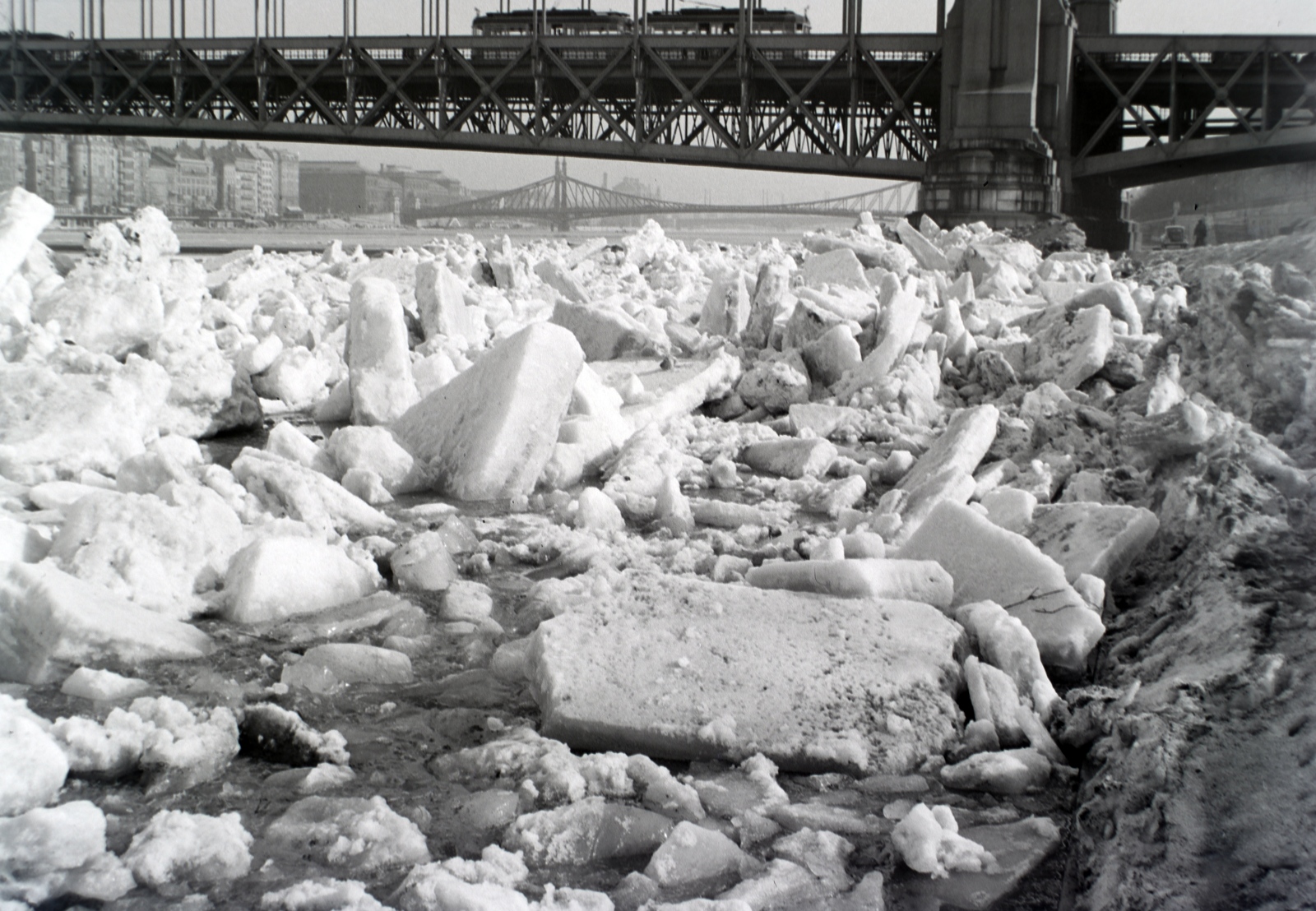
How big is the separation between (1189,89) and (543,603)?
82.5 ft

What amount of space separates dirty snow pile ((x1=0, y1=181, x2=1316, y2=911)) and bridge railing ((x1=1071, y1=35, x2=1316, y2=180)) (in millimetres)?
18606

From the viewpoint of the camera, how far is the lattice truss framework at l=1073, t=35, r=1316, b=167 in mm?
21500

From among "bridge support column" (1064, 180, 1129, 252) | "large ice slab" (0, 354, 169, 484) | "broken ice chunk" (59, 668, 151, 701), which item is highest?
"bridge support column" (1064, 180, 1129, 252)

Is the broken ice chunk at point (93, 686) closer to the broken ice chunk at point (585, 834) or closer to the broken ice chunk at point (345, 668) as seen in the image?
the broken ice chunk at point (345, 668)

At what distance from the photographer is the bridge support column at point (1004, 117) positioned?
20.8m

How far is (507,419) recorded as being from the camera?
405cm

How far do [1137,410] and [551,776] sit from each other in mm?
3365

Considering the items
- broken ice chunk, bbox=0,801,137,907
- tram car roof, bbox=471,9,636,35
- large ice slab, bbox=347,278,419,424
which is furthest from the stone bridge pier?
broken ice chunk, bbox=0,801,137,907

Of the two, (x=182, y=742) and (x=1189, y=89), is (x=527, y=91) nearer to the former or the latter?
(x=1189, y=89)

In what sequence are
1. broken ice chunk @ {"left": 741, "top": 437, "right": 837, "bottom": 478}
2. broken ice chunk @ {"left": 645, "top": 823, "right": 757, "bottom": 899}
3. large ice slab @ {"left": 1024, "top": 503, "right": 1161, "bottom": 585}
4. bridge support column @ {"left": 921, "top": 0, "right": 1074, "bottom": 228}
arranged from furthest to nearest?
1. bridge support column @ {"left": 921, "top": 0, "right": 1074, "bottom": 228}
2. broken ice chunk @ {"left": 741, "top": 437, "right": 837, "bottom": 478}
3. large ice slab @ {"left": 1024, "top": 503, "right": 1161, "bottom": 585}
4. broken ice chunk @ {"left": 645, "top": 823, "right": 757, "bottom": 899}

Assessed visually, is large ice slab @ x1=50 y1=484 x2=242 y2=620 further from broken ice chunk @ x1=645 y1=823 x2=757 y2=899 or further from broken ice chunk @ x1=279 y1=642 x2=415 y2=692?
broken ice chunk @ x1=645 y1=823 x2=757 y2=899

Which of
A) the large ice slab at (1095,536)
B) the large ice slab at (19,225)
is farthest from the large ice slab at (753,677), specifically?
the large ice slab at (19,225)

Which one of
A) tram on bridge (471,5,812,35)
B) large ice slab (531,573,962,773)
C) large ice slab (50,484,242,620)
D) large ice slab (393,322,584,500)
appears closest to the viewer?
large ice slab (531,573,962,773)

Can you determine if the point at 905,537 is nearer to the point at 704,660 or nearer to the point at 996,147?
the point at 704,660
